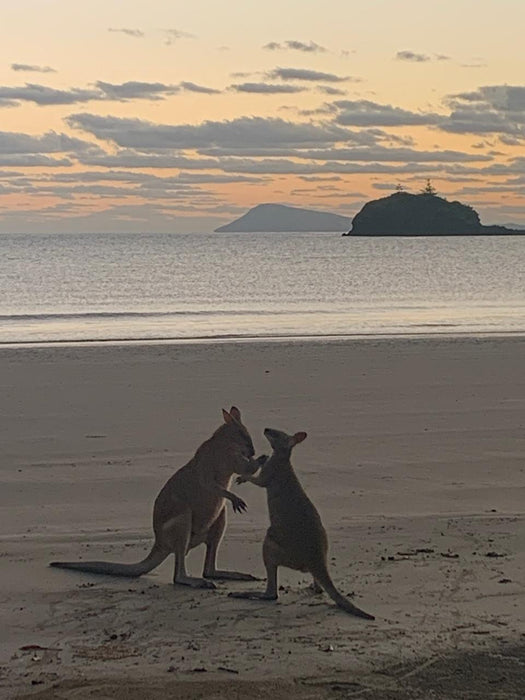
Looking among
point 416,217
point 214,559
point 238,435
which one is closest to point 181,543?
point 214,559

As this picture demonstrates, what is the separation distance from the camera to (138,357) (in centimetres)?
1681

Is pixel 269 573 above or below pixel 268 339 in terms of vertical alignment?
above

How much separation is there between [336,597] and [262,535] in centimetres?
161

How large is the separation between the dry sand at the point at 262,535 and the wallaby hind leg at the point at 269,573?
7 centimetres

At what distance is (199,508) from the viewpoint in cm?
601

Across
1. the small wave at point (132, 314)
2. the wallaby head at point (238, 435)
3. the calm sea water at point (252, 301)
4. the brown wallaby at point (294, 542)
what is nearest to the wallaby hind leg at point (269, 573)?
the brown wallaby at point (294, 542)

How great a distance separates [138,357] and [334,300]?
751 inches

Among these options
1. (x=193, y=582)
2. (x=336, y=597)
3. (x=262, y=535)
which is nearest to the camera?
(x=336, y=597)

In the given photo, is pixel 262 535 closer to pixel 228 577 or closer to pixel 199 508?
pixel 228 577

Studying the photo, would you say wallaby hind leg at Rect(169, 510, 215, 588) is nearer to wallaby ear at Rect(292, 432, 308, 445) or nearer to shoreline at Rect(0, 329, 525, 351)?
wallaby ear at Rect(292, 432, 308, 445)

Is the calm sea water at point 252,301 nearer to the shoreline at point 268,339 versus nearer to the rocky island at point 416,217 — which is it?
the shoreline at point 268,339

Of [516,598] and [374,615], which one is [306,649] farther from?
[516,598]

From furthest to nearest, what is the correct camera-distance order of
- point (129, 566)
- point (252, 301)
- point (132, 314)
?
point (252, 301) < point (132, 314) < point (129, 566)

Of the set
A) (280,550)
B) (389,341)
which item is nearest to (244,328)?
(389,341)
